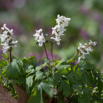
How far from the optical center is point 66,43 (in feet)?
→ 17.6

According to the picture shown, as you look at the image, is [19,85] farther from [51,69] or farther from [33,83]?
[51,69]

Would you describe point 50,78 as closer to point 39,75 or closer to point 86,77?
point 39,75

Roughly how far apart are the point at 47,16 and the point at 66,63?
4788 mm

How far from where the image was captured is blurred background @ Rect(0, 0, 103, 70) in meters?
4.37

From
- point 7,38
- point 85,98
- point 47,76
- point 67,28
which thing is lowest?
point 85,98

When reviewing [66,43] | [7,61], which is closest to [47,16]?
[66,43]

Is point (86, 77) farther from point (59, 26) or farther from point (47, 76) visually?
point (59, 26)

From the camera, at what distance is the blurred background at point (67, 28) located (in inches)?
172

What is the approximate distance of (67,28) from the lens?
5.16m

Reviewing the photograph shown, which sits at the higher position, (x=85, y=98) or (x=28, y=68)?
(x=28, y=68)

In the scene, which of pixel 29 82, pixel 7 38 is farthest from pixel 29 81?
pixel 7 38

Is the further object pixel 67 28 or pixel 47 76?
pixel 67 28

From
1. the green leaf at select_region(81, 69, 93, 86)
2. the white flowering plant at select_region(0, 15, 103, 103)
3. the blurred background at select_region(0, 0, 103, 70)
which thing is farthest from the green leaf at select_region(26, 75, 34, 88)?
the blurred background at select_region(0, 0, 103, 70)

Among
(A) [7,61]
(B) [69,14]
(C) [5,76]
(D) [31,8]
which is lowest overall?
(C) [5,76]
